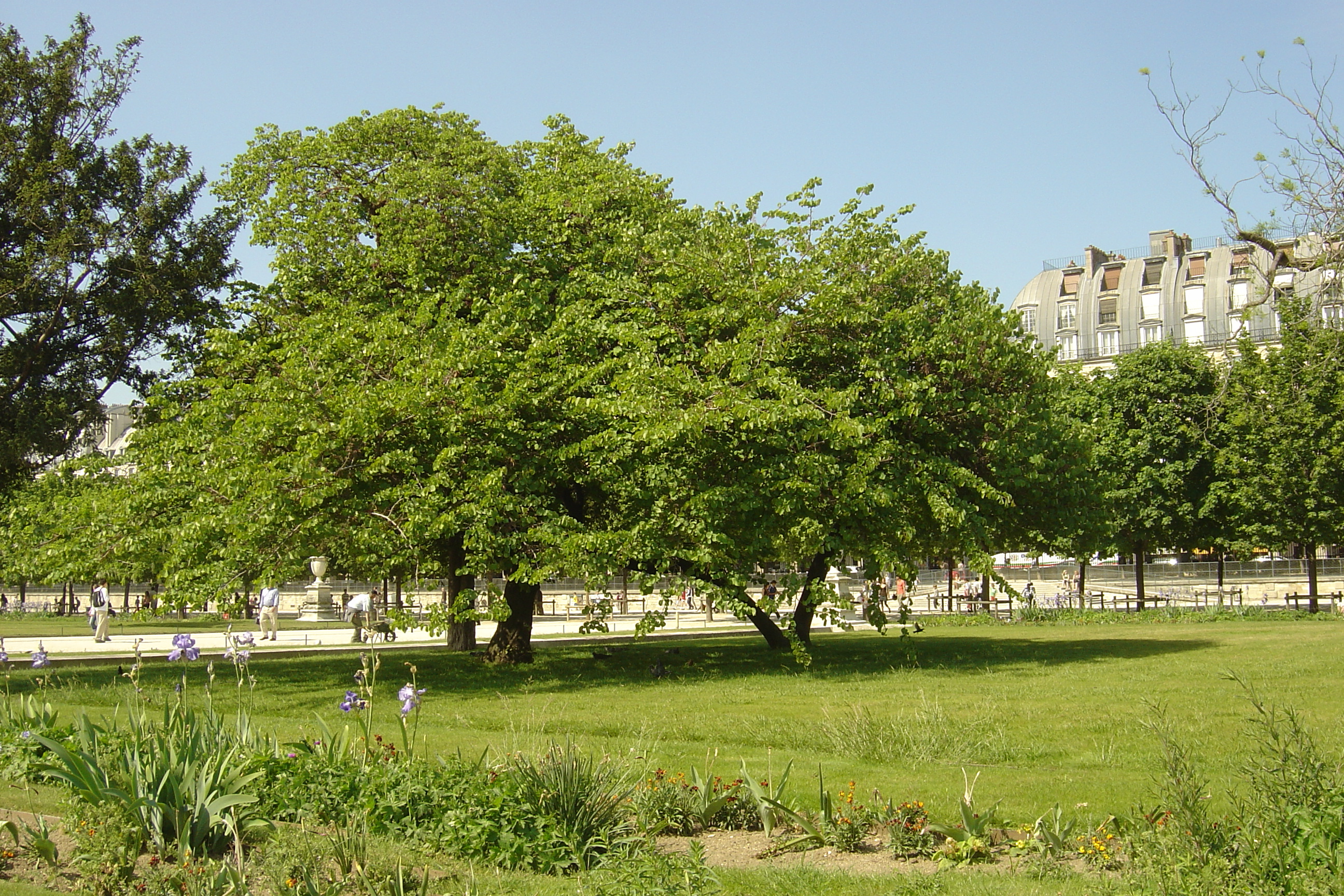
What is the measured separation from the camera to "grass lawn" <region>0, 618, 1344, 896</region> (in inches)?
338

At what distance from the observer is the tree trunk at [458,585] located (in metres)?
19.7

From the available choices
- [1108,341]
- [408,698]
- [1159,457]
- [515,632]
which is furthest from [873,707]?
[1108,341]

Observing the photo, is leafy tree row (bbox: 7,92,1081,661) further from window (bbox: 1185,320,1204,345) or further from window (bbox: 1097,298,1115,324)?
window (bbox: 1097,298,1115,324)

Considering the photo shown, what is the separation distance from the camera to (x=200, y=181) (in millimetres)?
20031

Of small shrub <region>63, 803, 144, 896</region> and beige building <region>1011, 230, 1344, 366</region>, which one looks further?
beige building <region>1011, 230, 1344, 366</region>

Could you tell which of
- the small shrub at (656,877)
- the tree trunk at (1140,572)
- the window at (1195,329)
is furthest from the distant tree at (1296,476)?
the window at (1195,329)

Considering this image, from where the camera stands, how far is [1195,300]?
78.8 m

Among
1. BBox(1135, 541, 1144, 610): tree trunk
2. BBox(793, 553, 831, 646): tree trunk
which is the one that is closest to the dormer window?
BBox(1135, 541, 1144, 610): tree trunk

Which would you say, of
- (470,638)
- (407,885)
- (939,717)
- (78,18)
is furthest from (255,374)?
(407,885)

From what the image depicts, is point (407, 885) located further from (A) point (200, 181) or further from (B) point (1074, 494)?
(B) point (1074, 494)

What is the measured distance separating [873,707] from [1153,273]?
255 feet

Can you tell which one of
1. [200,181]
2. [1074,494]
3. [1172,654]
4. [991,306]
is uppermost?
[200,181]

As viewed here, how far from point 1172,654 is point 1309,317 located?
13694 mm

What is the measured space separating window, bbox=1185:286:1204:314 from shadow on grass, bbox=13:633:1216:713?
59795 millimetres
